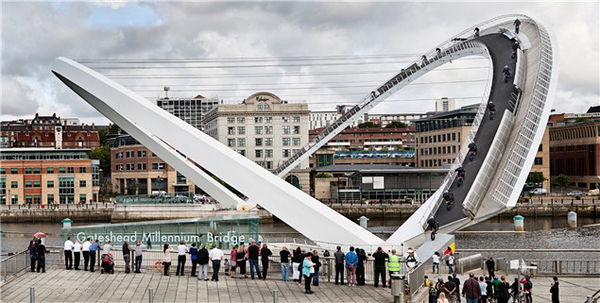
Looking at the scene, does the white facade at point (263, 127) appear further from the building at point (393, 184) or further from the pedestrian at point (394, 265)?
the pedestrian at point (394, 265)

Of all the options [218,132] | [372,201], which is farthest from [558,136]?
[218,132]

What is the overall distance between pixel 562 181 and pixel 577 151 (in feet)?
19.2

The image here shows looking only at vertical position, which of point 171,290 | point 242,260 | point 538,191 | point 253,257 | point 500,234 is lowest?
point 500,234

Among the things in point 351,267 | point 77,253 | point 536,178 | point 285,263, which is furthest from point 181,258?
point 536,178

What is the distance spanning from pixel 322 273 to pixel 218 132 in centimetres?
7998

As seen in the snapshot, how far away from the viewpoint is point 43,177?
85.0 metres

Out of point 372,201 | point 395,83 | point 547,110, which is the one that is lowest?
point 372,201

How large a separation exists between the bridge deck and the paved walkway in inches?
528

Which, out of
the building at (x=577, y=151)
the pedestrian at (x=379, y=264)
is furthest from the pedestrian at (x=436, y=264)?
the building at (x=577, y=151)

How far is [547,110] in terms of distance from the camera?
111 feet

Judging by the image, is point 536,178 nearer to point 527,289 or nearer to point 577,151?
point 577,151

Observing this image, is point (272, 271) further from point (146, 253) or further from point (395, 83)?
point (395, 83)

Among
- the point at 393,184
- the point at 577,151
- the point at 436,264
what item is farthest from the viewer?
the point at 577,151

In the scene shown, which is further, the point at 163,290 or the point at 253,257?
the point at 253,257
